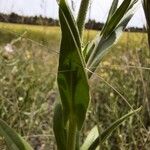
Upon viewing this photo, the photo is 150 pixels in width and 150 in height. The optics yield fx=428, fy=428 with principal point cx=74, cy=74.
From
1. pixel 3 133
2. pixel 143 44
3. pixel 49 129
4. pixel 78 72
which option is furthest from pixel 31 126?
pixel 143 44

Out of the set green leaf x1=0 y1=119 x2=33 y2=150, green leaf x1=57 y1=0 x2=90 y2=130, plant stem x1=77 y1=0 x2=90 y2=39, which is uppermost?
plant stem x1=77 y1=0 x2=90 y2=39

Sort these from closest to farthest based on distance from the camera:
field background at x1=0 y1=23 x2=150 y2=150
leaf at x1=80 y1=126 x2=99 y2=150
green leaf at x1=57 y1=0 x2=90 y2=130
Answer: green leaf at x1=57 y1=0 x2=90 y2=130
leaf at x1=80 y1=126 x2=99 y2=150
field background at x1=0 y1=23 x2=150 y2=150

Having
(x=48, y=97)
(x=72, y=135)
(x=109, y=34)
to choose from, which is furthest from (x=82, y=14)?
(x=48, y=97)

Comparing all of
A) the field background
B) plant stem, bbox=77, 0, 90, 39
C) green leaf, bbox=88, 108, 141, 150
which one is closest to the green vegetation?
the field background

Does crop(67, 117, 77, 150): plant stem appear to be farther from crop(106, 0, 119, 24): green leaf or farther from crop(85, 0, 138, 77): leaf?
crop(106, 0, 119, 24): green leaf

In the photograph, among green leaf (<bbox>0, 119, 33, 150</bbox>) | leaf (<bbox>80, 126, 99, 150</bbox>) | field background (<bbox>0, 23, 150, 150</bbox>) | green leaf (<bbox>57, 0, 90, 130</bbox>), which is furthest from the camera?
field background (<bbox>0, 23, 150, 150</bbox>)

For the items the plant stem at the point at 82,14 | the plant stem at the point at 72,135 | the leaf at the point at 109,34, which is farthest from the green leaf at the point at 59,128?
the plant stem at the point at 82,14

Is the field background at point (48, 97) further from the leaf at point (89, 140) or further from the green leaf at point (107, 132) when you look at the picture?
the green leaf at point (107, 132)
